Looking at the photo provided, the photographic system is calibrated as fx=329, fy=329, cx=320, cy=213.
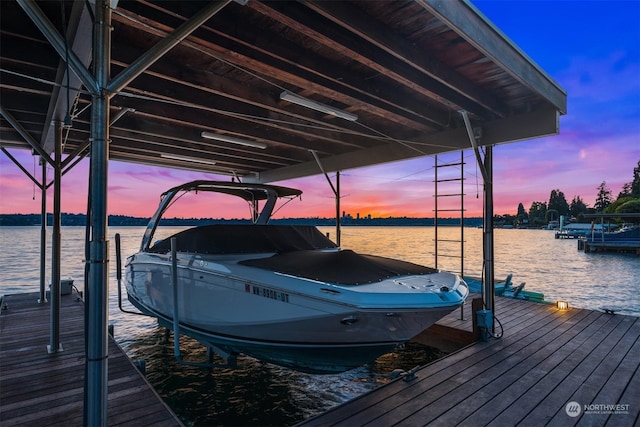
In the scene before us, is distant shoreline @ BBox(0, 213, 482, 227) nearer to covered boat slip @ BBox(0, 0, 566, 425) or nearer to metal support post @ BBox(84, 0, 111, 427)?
metal support post @ BBox(84, 0, 111, 427)

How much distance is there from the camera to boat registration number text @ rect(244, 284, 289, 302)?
3.11 metres

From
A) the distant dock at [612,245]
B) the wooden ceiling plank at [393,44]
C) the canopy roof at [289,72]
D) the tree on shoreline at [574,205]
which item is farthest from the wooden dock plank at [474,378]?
the tree on shoreline at [574,205]

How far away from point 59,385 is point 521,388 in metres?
4.46

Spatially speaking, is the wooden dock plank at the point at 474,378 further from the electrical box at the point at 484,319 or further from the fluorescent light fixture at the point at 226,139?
the fluorescent light fixture at the point at 226,139

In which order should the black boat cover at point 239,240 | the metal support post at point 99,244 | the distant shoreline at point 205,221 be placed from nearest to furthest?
the metal support post at point 99,244
the black boat cover at point 239,240
the distant shoreline at point 205,221

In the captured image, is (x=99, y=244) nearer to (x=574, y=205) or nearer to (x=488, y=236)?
(x=488, y=236)

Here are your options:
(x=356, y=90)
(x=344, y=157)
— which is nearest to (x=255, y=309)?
(x=356, y=90)

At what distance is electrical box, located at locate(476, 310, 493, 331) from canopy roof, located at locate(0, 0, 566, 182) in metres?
2.46

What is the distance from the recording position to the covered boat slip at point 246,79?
1.71 metres

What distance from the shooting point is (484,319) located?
459cm

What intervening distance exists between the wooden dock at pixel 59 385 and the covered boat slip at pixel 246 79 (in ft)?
1.31

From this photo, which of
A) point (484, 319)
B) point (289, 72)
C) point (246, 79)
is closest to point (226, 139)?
point (246, 79)

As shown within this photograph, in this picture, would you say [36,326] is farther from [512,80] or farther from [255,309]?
[512,80]

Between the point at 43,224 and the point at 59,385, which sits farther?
the point at 43,224
